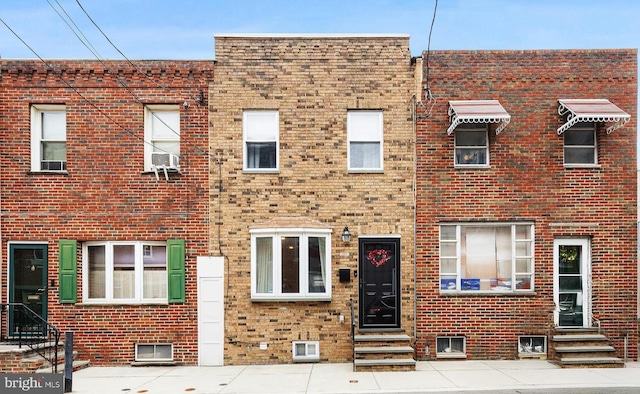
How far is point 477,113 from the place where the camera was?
9.89 m

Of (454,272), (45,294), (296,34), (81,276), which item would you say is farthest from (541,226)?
(45,294)

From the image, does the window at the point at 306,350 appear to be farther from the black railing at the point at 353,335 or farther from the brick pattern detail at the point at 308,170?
the black railing at the point at 353,335

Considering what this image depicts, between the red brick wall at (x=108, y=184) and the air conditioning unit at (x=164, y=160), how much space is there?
0.19 metres

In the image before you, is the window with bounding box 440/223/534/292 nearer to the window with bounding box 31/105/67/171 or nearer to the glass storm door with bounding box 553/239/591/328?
the glass storm door with bounding box 553/239/591/328

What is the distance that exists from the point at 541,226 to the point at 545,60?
150 inches

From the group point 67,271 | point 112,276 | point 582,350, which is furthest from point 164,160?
point 582,350

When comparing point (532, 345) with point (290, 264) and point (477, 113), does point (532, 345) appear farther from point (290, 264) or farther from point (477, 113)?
point (290, 264)

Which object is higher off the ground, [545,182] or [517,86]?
[517,86]

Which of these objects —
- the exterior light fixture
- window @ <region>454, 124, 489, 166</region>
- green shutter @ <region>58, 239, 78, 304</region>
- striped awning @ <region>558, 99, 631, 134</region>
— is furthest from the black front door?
green shutter @ <region>58, 239, 78, 304</region>

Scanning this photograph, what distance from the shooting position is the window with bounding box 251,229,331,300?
1029cm

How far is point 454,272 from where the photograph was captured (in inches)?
415

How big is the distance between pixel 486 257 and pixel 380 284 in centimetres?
254

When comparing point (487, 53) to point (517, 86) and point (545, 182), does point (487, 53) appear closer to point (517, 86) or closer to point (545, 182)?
point (517, 86)

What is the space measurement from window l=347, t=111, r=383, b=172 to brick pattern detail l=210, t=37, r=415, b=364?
184mm
